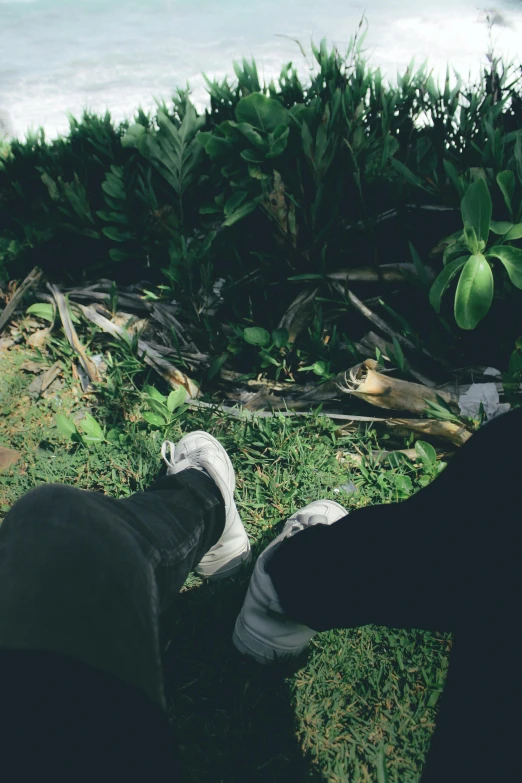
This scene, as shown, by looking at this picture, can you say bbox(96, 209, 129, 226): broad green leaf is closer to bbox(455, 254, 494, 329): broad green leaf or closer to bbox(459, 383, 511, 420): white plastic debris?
bbox(455, 254, 494, 329): broad green leaf

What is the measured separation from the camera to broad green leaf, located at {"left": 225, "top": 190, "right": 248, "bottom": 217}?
226cm

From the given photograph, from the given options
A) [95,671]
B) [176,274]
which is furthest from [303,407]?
[95,671]

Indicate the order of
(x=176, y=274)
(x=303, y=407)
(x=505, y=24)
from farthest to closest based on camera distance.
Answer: (x=505, y=24)
(x=176, y=274)
(x=303, y=407)

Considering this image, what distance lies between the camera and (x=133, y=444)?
2230 millimetres

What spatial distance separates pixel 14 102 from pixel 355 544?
7.93 meters

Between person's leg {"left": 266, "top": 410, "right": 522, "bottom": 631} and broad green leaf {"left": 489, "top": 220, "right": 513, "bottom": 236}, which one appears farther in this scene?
broad green leaf {"left": 489, "top": 220, "right": 513, "bottom": 236}

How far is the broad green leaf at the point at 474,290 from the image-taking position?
173cm

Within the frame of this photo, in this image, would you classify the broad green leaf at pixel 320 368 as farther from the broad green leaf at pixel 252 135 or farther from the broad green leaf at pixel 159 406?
the broad green leaf at pixel 252 135

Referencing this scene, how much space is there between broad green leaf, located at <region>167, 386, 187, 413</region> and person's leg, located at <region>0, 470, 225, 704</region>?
1.04 metres

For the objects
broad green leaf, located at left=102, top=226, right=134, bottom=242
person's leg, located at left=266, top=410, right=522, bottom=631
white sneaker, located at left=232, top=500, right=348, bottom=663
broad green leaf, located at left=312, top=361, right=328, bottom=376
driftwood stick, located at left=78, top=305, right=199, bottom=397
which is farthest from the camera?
broad green leaf, located at left=102, top=226, right=134, bottom=242

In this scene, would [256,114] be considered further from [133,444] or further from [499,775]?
[499,775]

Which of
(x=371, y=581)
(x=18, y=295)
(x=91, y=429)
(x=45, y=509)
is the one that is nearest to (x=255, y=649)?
(x=371, y=581)

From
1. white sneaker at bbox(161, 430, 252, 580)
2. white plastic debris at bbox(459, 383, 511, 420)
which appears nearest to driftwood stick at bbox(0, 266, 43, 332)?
white sneaker at bbox(161, 430, 252, 580)

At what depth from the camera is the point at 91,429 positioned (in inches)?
88.1
